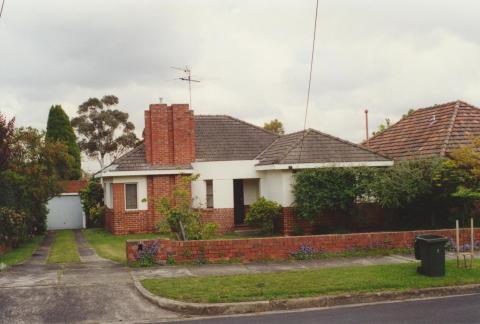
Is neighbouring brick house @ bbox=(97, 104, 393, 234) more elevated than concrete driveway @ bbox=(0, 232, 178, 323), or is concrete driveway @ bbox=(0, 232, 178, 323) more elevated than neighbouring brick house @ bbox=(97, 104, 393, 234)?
neighbouring brick house @ bbox=(97, 104, 393, 234)

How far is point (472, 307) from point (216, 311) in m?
4.89

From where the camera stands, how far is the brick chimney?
2444 cm

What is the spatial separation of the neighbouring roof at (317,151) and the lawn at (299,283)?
8788mm

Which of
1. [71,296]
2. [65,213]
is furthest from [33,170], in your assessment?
[71,296]

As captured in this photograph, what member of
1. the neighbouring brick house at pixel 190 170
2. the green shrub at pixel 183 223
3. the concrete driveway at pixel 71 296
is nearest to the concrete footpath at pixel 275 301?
the concrete driveway at pixel 71 296

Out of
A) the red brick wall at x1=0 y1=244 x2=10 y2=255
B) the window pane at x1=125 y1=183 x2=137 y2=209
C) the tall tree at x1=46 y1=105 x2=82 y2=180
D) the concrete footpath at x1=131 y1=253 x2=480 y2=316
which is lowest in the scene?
the concrete footpath at x1=131 y1=253 x2=480 y2=316

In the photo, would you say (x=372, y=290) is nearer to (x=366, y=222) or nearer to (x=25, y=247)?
(x=366, y=222)

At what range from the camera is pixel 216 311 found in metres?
10.2

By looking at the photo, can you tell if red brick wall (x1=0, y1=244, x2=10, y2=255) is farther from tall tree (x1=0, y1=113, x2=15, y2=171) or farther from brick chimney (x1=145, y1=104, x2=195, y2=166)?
brick chimney (x1=145, y1=104, x2=195, y2=166)

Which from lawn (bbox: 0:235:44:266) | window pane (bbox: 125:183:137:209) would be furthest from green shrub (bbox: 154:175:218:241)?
window pane (bbox: 125:183:137:209)

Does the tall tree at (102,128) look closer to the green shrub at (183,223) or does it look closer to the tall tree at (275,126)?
the tall tree at (275,126)

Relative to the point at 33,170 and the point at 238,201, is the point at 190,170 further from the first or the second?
the point at 33,170

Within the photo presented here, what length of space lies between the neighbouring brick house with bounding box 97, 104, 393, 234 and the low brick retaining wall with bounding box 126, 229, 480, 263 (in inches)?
280

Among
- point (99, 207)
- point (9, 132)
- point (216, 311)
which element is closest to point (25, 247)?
point (9, 132)
